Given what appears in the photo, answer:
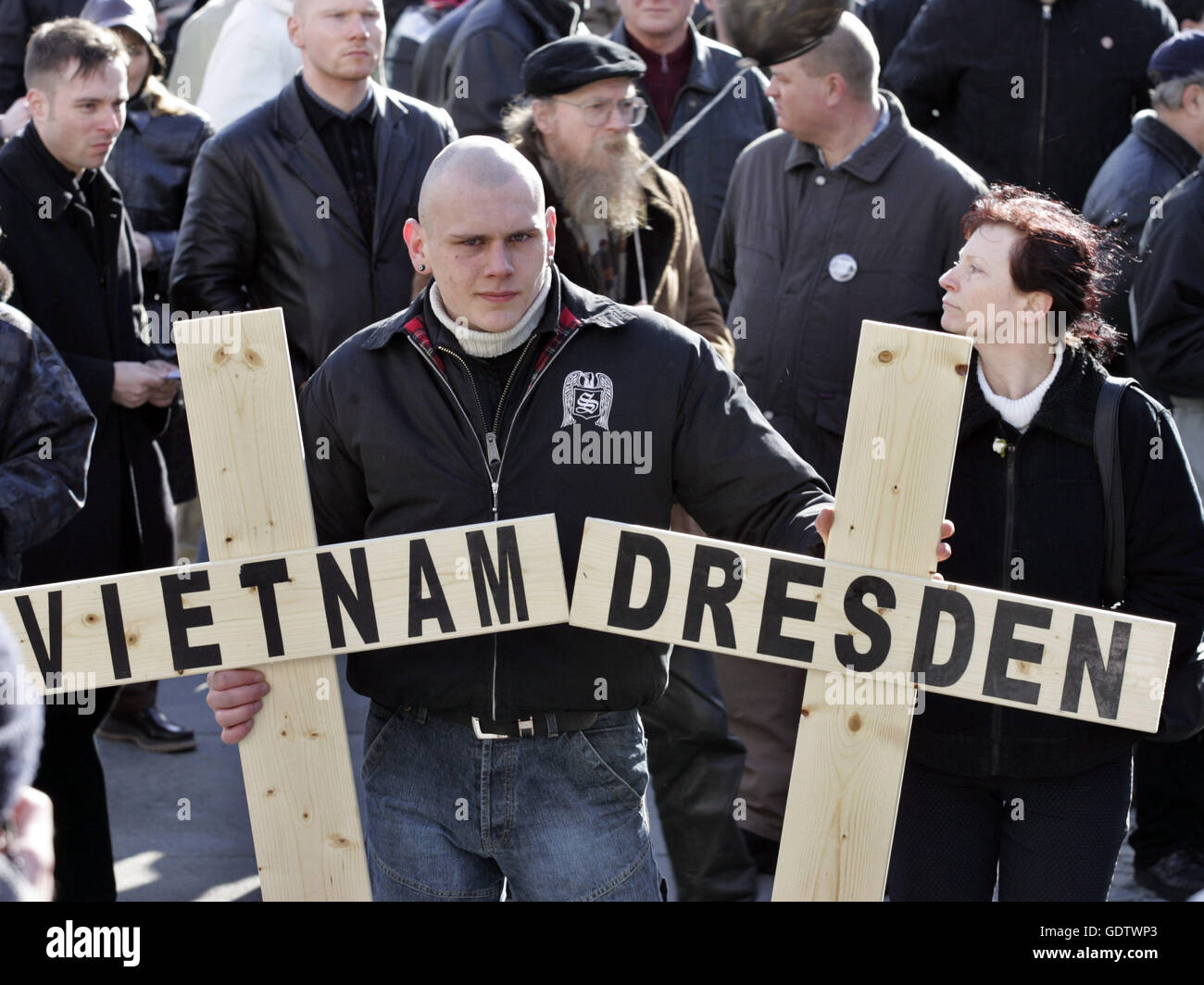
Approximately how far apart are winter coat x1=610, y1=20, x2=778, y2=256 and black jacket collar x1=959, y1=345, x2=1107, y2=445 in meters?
2.54

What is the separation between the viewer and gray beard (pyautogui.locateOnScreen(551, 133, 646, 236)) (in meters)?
4.38

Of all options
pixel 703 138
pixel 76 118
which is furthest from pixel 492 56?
pixel 76 118

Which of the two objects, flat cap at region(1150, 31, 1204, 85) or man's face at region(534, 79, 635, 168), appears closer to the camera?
man's face at region(534, 79, 635, 168)

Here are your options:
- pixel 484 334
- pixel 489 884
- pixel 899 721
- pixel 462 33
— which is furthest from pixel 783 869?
pixel 462 33

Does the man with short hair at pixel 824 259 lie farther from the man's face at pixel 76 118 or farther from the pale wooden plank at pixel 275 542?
the pale wooden plank at pixel 275 542

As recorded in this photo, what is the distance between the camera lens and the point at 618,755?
3.02 meters

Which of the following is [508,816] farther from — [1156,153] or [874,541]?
[1156,153]

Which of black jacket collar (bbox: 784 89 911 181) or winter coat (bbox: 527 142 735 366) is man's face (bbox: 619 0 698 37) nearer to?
black jacket collar (bbox: 784 89 911 181)

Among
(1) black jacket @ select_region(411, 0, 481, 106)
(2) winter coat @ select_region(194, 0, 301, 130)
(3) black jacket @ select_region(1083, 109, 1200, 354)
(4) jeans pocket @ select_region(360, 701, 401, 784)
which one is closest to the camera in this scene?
(4) jeans pocket @ select_region(360, 701, 401, 784)

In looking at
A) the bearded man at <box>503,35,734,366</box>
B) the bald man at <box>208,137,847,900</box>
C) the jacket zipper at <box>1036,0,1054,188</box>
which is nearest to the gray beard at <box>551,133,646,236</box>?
the bearded man at <box>503,35,734,366</box>

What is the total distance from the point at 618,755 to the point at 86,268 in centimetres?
233

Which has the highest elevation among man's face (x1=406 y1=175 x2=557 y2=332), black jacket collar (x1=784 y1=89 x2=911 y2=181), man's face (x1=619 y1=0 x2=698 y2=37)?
man's face (x1=619 y1=0 x2=698 y2=37)

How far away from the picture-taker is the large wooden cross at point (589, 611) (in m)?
2.59
